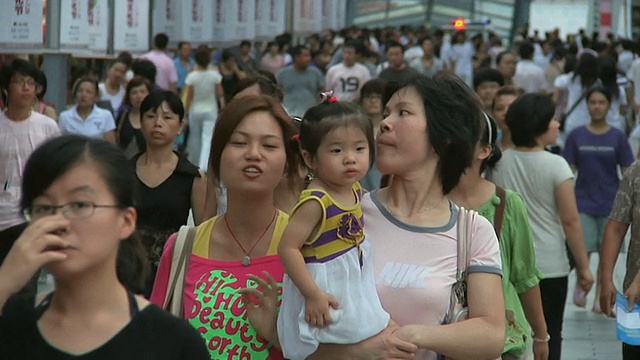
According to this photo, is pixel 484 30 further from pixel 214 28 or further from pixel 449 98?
pixel 449 98

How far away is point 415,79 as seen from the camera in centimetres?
397

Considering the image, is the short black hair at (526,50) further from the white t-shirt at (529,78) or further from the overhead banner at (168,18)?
the overhead banner at (168,18)

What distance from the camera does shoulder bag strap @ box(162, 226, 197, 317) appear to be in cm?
388

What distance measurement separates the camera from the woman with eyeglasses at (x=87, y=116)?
461 inches

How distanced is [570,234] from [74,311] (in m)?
4.55

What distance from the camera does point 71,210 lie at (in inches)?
105

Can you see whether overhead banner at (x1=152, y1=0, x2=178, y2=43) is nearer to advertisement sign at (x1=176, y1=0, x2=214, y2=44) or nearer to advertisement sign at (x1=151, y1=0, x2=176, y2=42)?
advertisement sign at (x1=151, y1=0, x2=176, y2=42)

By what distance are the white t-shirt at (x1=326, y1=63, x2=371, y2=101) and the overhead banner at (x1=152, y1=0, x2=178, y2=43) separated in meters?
5.19

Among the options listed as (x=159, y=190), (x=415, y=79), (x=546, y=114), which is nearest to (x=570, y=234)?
(x=546, y=114)

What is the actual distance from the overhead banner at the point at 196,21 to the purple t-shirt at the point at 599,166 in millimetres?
14382

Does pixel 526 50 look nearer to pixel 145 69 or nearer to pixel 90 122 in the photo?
pixel 145 69

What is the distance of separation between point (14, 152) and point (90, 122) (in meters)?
3.84

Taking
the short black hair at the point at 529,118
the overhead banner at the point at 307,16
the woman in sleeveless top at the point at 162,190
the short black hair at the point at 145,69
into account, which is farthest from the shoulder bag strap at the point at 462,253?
the overhead banner at the point at 307,16

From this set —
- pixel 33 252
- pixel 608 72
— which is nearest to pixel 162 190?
pixel 33 252
